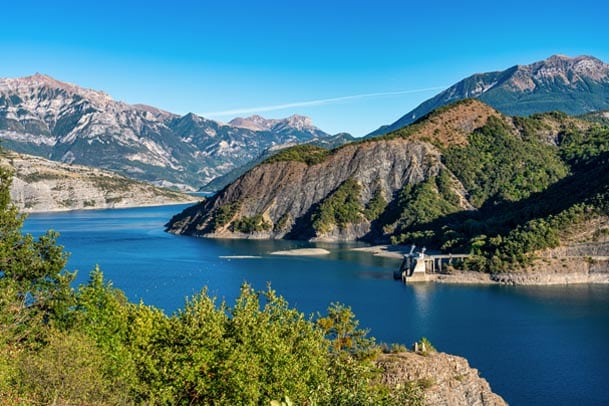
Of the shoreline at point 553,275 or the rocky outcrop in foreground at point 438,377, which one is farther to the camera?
the shoreline at point 553,275

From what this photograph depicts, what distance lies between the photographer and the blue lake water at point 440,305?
70562 mm

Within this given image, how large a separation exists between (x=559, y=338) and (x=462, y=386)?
45261 millimetres

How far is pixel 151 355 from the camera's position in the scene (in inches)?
1463

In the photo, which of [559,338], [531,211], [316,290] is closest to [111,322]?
[559,338]

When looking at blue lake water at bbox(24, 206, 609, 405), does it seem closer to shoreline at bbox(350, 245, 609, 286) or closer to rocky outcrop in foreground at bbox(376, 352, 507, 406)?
shoreline at bbox(350, 245, 609, 286)

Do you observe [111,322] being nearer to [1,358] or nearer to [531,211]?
[1,358]

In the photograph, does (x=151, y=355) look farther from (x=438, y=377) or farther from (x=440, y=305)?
(x=440, y=305)

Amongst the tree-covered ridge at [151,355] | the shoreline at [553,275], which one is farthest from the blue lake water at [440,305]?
the tree-covered ridge at [151,355]

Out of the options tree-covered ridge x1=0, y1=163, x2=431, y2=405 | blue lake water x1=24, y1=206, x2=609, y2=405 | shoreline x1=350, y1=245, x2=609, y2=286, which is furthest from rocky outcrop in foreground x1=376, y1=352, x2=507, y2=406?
shoreline x1=350, y1=245, x2=609, y2=286

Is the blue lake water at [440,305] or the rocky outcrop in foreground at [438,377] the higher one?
the rocky outcrop in foreground at [438,377]

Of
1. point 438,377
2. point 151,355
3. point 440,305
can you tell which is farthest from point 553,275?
point 151,355

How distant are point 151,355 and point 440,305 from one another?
7867 centimetres

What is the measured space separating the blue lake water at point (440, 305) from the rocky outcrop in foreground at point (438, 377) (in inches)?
632

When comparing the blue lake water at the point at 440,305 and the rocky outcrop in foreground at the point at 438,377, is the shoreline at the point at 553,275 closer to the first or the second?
the blue lake water at the point at 440,305
